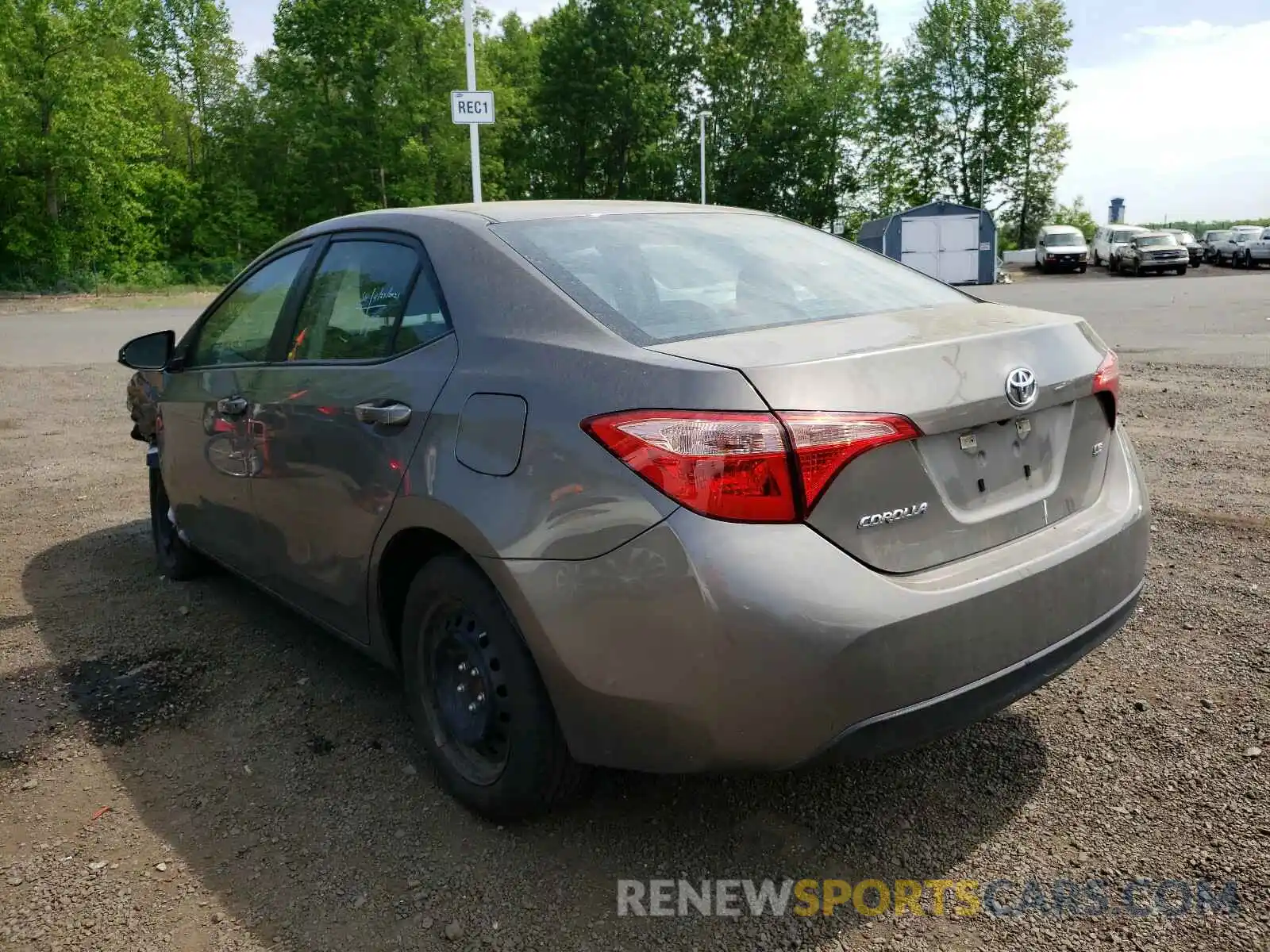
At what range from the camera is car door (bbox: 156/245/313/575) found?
3.82 meters

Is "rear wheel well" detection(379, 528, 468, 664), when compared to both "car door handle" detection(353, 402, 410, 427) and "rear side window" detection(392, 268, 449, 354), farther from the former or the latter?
"rear side window" detection(392, 268, 449, 354)

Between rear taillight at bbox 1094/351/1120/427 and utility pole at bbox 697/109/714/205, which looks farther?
utility pole at bbox 697/109/714/205

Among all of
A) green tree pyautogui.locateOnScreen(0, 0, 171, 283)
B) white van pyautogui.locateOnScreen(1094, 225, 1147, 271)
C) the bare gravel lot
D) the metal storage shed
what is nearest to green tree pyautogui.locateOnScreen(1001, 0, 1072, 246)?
white van pyautogui.locateOnScreen(1094, 225, 1147, 271)

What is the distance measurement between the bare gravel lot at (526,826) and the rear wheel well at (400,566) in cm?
46

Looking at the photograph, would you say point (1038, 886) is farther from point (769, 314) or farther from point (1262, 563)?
point (1262, 563)

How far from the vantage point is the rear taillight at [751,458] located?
2.21 metres

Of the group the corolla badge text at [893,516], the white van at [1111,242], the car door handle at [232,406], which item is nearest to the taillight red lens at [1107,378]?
the corolla badge text at [893,516]

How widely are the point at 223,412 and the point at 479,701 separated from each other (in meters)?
1.80

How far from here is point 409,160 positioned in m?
49.8

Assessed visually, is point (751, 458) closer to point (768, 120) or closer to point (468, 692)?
point (468, 692)

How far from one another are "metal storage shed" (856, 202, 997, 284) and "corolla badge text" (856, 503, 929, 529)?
114 feet

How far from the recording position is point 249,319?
4027mm

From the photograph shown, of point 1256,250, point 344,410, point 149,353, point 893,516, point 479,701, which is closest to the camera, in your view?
point 893,516

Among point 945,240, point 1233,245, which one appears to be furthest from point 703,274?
point 1233,245
